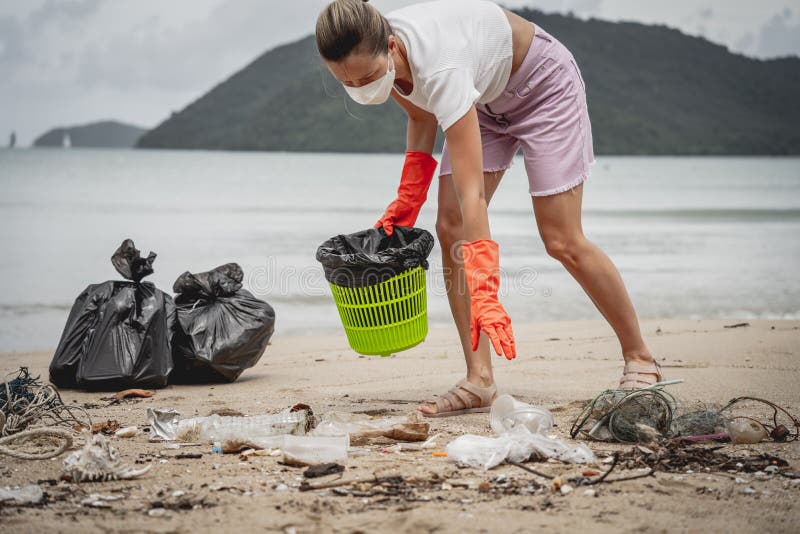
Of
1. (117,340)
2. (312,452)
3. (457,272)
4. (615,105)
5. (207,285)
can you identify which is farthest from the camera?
(615,105)

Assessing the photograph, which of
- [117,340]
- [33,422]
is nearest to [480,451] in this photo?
[33,422]

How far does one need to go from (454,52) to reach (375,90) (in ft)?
1.01

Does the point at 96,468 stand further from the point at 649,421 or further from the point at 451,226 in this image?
the point at 649,421

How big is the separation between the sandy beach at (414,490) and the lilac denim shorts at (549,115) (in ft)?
3.21

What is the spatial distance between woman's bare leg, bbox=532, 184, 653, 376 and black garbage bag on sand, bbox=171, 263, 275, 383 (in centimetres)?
173

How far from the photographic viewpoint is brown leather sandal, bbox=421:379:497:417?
134 inches

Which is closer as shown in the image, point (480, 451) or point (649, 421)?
point (480, 451)

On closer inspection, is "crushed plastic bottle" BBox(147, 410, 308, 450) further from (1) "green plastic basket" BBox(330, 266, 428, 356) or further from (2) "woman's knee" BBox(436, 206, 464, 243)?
(2) "woman's knee" BBox(436, 206, 464, 243)

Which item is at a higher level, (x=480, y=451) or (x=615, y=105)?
(x=615, y=105)

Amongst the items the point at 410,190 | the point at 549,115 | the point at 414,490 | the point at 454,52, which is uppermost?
the point at 454,52

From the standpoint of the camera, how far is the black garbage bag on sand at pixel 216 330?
4.22 meters

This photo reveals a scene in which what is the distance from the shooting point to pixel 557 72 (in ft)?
10.8

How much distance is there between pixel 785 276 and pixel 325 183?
2315 centimetres

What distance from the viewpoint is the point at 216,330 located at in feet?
14.0
